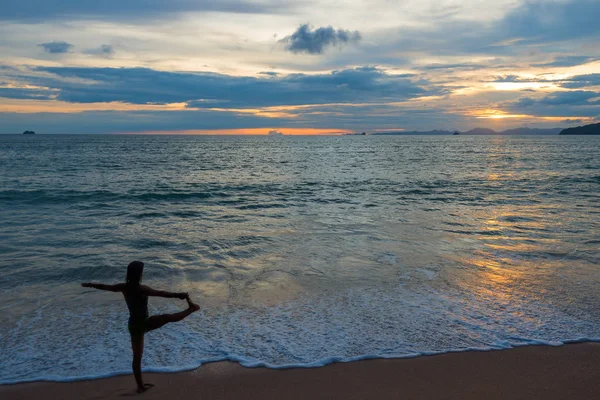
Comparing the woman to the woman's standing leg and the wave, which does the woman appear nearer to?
the woman's standing leg

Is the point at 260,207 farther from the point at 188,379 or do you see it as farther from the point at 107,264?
the point at 188,379

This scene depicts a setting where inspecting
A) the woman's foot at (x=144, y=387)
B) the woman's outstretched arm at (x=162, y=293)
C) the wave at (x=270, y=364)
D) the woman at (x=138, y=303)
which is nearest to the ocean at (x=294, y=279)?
the wave at (x=270, y=364)

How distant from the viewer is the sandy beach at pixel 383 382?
210 inches

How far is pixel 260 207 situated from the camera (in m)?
21.2

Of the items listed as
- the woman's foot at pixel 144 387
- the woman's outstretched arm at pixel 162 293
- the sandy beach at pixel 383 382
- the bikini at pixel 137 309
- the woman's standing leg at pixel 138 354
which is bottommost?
the sandy beach at pixel 383 382

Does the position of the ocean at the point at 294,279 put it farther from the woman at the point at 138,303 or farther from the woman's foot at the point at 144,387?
the woman at the point at 138,303

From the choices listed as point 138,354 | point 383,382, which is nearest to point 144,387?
point 138,354

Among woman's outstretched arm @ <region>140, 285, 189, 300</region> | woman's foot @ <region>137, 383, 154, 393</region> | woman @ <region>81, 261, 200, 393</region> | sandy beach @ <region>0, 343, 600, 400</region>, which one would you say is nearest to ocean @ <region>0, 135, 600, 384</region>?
sandy beach @ <region>0, 343, 600, 400</region>

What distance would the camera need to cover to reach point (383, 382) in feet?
18.4

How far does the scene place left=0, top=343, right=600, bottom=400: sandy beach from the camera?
5.34 metres

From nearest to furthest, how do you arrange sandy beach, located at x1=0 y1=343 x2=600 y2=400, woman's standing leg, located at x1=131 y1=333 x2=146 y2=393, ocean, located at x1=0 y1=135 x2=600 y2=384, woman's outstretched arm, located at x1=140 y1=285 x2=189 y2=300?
woman's outstretched arm, located at x1=140 y1=285 x2=189 y2=300 < woman's standing leg, located at x1=131 y1=333 x2=146 y2=393 < sandy beach, located at x1=0 y1=343 x2=600 y2=400 < ocean, located at x1=0 y1=135 x2=600 y2=384

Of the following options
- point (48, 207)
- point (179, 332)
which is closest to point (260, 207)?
point (48, 207)

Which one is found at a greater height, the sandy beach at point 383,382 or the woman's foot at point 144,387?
the woman's foot at point 144,387

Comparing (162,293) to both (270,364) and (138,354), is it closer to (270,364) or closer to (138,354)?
(138,354)
